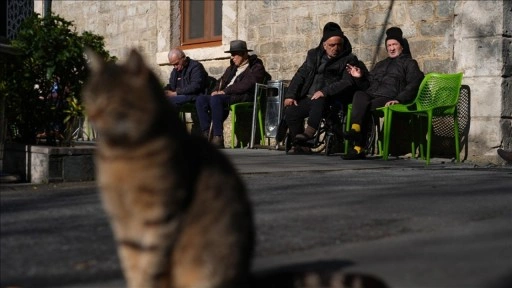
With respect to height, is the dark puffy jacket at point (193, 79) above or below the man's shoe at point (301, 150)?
above

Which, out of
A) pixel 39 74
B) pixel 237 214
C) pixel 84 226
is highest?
pixel 39 74

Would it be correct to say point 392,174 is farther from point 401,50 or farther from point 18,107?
point 18,107

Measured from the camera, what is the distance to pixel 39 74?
714 cm

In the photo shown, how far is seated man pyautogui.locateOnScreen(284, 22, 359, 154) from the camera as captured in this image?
33.6 ft

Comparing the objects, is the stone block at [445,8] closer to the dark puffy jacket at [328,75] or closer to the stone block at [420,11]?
the stone block at [420,11]

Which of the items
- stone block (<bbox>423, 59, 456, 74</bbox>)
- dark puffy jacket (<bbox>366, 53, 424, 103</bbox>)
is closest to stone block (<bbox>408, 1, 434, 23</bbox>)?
stone block (<bbox>423, 59, 456, 74</bbox>)

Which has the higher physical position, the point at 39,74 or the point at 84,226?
the point at 39,74

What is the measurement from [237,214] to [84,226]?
7.05 feet

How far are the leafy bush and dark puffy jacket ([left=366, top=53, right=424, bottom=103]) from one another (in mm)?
3981

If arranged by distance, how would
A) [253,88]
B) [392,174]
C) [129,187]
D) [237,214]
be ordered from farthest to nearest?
[253,88] < [392,174] < [237,214] < [129,187]

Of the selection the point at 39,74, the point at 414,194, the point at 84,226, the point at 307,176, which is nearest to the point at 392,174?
the point at 307,176

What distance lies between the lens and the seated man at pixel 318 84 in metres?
10.2

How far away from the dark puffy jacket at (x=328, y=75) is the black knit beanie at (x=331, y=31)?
0.15 meters

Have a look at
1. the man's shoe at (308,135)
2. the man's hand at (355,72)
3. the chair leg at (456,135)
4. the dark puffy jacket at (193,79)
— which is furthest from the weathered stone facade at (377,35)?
the man's shoe at (308,135)
